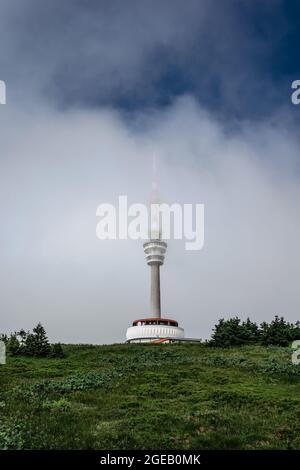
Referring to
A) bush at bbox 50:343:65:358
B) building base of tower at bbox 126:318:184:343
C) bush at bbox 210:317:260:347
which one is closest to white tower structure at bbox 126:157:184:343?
building base of tower at bbox 126:318:184:343

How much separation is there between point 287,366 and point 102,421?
68.1 ft

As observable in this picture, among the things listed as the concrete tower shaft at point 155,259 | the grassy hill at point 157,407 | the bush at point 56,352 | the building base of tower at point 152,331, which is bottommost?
the grassy hill at point 157,407

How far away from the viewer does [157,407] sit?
895 inches

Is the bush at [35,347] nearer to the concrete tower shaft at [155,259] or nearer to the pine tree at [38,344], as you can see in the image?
the pine tree at [38,344]

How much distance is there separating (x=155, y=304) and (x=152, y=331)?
13.6 metres

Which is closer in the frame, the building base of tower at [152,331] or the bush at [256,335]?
the bush at [256,335]

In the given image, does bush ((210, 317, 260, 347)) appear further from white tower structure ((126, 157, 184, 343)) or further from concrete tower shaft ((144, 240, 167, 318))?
concrete tower shaft ((144, 240, 167, 318))

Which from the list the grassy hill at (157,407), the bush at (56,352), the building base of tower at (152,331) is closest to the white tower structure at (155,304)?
the building base of tower at (152,331)

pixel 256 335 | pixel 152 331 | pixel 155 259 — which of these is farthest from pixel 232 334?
pixel 155 259

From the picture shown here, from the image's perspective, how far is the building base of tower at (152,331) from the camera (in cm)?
8775

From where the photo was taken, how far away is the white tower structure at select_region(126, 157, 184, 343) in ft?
290

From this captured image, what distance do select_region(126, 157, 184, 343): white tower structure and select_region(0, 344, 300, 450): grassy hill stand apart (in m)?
45.0

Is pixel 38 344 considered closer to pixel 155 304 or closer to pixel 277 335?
pixel 277 335

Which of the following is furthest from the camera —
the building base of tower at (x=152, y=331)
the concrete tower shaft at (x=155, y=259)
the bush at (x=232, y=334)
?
the concrete tower shaft at (x=155, y=259)
